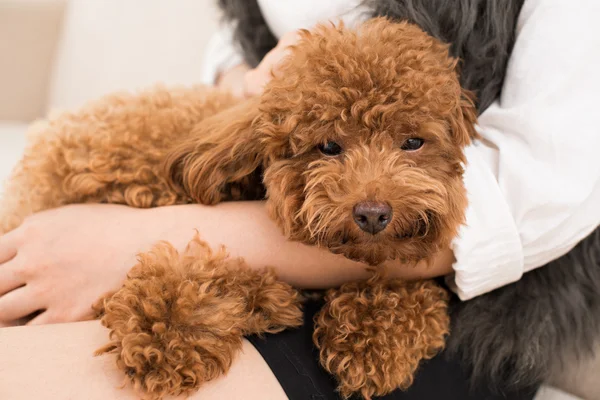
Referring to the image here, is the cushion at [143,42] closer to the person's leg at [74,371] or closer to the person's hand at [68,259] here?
the person's hand at [68,259]

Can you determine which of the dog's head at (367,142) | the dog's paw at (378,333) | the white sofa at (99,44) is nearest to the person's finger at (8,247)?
the dog's head at (367,142)

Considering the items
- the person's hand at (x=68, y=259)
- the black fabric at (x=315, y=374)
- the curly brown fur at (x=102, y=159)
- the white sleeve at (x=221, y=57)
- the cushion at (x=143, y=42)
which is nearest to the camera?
the black fabric at (x=315, y=374)

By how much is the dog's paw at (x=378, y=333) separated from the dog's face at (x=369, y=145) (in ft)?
0.37

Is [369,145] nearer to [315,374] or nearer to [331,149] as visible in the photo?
[331,149]

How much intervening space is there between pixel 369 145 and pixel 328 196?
0.36ft

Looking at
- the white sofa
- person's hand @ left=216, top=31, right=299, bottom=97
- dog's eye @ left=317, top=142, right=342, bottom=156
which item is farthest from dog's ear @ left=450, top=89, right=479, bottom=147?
the white sofa

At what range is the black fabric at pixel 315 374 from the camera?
0.84 metres

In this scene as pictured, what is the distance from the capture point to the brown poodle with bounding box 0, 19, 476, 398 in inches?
31.5

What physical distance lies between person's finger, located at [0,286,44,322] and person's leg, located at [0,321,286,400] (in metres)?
0.13

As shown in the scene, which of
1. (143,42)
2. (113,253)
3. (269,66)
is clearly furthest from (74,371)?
(143,42)

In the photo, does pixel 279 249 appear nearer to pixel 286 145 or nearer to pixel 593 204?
pixel 286 145

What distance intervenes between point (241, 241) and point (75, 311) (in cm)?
29

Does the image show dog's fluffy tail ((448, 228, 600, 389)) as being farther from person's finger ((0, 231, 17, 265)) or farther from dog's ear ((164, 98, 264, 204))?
person's finger ((0, 231, 17, 265))

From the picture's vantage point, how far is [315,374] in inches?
34.4
